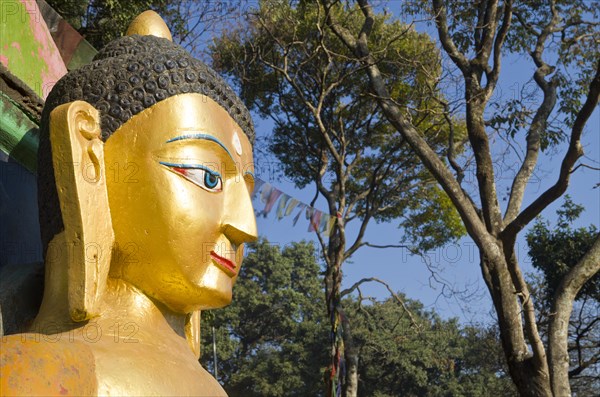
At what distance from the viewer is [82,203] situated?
2.25 meters

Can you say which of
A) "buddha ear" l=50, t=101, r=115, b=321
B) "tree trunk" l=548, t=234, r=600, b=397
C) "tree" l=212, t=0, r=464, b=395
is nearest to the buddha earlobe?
"buddha ear" l=50, t=101, r=115, b=321

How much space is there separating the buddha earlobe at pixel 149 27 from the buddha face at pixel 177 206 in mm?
527

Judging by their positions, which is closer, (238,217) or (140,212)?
(140,212)

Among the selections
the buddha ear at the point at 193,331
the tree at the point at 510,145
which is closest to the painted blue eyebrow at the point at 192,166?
the buddha ear at the point at 193,331

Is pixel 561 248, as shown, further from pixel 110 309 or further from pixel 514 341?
pixel 110 309

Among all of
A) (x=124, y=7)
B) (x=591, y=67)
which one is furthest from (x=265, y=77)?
(x=591, y=67)

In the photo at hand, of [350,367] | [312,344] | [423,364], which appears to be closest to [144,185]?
[350,367]

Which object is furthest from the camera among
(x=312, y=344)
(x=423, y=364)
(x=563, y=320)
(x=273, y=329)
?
(x=273, y=329)

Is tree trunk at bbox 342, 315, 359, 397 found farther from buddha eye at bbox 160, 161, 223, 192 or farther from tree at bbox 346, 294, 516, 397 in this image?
tree at bbox 346, 294, 516, 397

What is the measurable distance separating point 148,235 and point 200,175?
0.87ft

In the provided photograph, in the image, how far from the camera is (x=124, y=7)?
339 inches

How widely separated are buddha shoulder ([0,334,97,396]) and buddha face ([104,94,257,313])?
0.47 m

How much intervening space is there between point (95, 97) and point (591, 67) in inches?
306

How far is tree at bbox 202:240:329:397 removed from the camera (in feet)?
72.9
